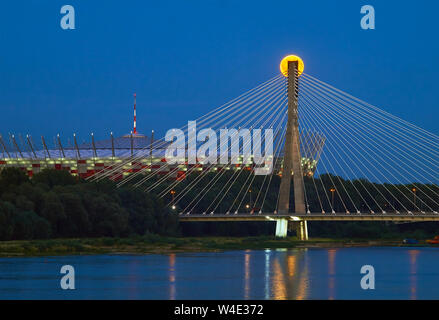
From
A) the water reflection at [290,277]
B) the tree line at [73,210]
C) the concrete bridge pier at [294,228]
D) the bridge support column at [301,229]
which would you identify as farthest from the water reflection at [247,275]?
the bridge support column at [301,229]

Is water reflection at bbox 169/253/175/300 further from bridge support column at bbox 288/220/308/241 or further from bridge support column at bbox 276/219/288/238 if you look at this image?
bridge support column at bbox 288/220/308/241

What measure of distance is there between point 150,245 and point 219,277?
85.3 ft

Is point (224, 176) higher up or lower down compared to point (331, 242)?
higher up

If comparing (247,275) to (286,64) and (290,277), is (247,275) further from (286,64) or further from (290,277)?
(286,64)

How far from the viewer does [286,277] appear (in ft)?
167

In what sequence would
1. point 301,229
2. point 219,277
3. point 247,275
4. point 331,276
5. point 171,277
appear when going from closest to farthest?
point 171,277, point 219,277, point 247,275, point 331,276, point 301,229

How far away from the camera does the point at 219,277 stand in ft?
167

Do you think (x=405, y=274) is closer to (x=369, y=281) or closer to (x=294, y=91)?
(x=369, y=281)

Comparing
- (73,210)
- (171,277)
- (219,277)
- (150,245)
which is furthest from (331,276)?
(73,210)

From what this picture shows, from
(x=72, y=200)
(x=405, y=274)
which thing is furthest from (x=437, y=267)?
(x=72, y=200)

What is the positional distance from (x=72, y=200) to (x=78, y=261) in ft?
54.5

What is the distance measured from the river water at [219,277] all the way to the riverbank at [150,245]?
4.93 feet
